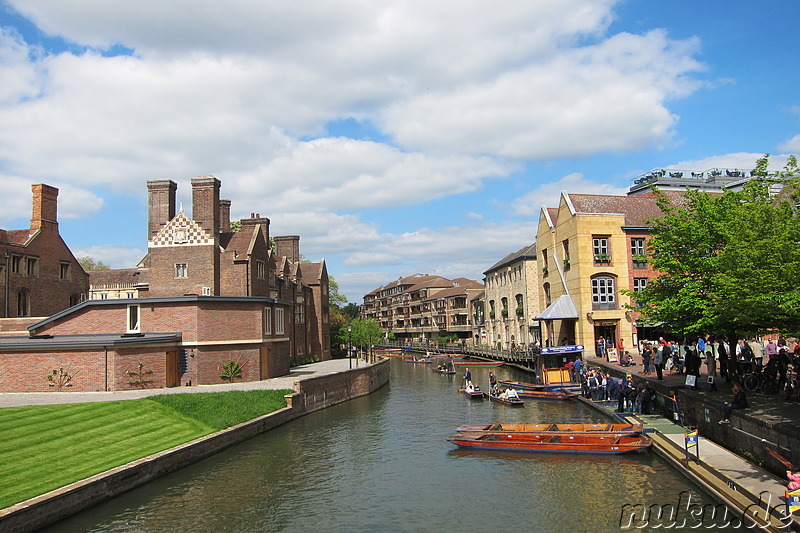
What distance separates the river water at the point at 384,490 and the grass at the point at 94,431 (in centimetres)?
136

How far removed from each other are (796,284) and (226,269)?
3788 centimetres

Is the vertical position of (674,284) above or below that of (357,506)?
above

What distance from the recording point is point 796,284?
18.4 metres

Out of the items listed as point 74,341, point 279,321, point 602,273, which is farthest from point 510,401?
point 74,341

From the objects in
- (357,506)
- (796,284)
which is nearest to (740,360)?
(796,284)

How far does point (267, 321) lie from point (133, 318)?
7960 millimetres

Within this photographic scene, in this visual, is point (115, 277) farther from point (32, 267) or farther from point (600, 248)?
point (600, 248)

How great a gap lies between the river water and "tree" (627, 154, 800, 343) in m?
6.29

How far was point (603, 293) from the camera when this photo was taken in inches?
2041

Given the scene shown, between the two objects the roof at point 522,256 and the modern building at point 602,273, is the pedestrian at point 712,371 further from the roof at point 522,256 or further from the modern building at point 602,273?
the roof at point 522,256

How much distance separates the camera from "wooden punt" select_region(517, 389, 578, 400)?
3947 cm

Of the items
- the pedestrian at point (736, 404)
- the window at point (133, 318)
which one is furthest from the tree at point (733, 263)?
the window at point (133, 318)

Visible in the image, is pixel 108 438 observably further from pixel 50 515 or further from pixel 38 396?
pixel 38 396

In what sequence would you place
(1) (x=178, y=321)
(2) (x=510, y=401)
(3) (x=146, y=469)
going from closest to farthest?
(3) (x=146, y=469) < (1) (x=178, y=321) < (2) (x=510, y=401)
